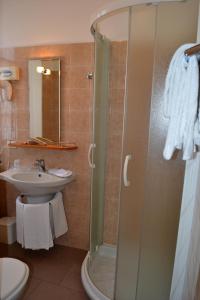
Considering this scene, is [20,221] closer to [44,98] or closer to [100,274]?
[100,274]

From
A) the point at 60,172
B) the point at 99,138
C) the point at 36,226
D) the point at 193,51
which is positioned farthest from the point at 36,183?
the point at 193,51

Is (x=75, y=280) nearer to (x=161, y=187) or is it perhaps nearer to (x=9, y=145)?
(x=161, y=187)

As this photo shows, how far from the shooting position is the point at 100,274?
76.5 inches

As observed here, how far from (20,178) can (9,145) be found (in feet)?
1.42

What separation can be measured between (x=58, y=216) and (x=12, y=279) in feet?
2.97

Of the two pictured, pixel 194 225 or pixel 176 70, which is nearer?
pixel 176 70

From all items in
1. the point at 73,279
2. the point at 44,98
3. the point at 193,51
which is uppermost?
the point at 193,51

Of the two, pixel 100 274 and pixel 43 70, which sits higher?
pixel 43 70

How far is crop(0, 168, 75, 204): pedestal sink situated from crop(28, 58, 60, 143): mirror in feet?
1.32

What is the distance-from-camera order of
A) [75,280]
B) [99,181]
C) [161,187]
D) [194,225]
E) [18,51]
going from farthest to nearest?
[18,51] < [99,181] < [75,280] < [161,187] < [194,225]

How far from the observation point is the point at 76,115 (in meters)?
2.23

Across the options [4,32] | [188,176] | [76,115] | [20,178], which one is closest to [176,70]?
[188,176]

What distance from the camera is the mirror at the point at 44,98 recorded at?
88.6 inches

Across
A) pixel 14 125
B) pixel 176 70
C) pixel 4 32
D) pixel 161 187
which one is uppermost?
pixel 4 32
